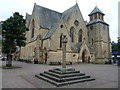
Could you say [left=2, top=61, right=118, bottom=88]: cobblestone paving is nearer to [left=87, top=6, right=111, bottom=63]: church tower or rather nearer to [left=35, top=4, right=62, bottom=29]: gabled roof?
[left=35, top=4, right=62, bottom=29]: gabled roof

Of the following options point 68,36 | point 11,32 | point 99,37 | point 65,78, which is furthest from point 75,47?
point 65,78

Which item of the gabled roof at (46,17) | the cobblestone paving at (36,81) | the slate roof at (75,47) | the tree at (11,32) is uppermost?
the gabled roof at (46,17)

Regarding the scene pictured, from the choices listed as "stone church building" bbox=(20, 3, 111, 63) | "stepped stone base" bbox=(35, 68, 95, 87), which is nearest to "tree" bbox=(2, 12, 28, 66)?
"stone church building" bbox=(20, 3, 111, 63)

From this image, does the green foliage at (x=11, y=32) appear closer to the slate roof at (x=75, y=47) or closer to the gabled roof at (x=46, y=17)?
the gabled roof at (x=46, y=17)

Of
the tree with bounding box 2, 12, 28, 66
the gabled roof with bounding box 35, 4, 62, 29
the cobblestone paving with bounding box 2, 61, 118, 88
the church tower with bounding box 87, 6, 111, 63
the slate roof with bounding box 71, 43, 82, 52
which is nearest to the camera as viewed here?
the cobblestone paving with bounding box 2, 61, 118, 88

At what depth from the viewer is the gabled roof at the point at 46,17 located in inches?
1371

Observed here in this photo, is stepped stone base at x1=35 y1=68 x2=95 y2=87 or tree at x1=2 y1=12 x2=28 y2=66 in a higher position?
tree at x1=2 y1=12 x2=28 y2=66

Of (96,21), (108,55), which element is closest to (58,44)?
(96,21)

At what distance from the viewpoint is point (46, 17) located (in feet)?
121

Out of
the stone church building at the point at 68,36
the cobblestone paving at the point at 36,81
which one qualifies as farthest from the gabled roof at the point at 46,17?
the cobblestone paving at the point at 36,81

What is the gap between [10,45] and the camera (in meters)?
20.6

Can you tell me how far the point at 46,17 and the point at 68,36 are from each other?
35.8 ft

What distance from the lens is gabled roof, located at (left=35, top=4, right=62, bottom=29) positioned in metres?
34.8

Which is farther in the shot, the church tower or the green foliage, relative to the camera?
the church tower
